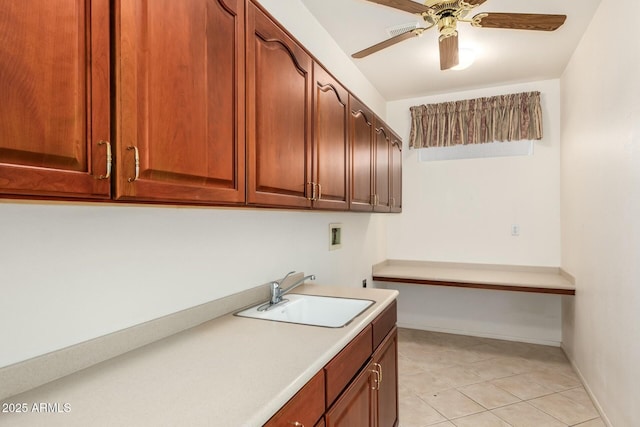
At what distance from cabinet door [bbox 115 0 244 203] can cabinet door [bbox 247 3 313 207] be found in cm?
6

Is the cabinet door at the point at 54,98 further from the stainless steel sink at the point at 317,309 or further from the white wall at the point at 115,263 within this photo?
the stainless steel sink at the point at 317,309

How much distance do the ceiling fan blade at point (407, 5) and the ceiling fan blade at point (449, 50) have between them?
10.0 inches

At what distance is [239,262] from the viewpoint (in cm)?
171

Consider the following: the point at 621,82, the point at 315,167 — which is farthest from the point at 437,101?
the point at 315,167

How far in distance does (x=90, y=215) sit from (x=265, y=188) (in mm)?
549

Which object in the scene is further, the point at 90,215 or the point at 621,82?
the point at 621,82

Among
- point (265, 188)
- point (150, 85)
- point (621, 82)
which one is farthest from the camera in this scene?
point (621, 82)

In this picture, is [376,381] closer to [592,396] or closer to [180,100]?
[180,100]

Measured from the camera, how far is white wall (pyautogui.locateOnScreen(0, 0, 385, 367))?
2.95 feet

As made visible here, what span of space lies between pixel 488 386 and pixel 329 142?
2295 mm

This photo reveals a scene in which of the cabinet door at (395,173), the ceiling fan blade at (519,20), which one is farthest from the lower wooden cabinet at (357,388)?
the ceiling fan blade at (519,20)

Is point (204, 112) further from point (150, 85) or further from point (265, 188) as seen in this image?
point (265, 188)

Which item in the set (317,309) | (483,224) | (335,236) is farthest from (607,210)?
(317,309)

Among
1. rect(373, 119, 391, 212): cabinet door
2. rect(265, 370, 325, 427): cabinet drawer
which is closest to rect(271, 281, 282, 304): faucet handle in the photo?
rect(265, 370, 325, 427): cabinet drawer
